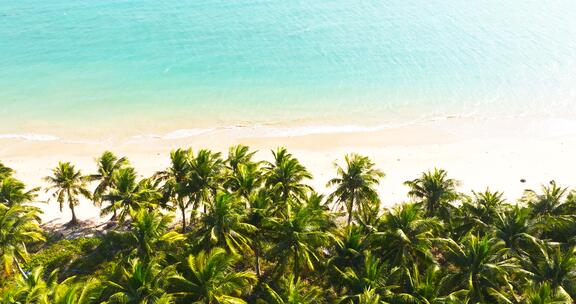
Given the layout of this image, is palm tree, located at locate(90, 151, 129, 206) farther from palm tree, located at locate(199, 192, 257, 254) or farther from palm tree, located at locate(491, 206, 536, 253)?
palm tree, located at locate(491, 206, 536, 253)

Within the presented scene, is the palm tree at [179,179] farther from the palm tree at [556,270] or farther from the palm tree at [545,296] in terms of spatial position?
the palm tree at [556,270]

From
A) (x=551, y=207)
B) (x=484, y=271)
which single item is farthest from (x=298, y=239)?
(x=551, y=207)

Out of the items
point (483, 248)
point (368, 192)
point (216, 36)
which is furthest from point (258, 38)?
point (483, 248)

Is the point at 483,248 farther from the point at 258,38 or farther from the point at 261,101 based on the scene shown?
the point at 258,38

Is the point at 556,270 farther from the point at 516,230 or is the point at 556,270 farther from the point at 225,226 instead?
the point at 225,226

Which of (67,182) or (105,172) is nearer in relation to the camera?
(105,172)

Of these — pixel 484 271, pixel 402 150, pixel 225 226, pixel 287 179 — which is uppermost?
pixel 402 150
